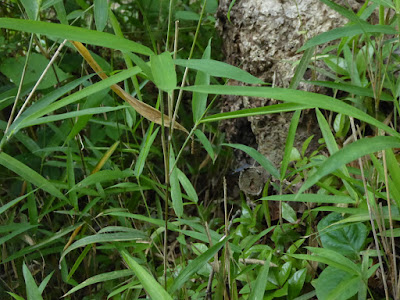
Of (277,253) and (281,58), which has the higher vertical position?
(281,58)

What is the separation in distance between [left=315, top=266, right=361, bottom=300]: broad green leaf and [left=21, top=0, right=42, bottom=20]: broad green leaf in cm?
60

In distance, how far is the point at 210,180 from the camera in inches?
56.4

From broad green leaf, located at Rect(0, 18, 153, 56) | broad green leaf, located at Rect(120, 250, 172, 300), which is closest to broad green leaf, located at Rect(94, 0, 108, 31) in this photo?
broad green leaf, located at Rect(0, 18, 153, 56)

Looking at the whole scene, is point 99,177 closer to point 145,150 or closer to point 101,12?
point 145,150

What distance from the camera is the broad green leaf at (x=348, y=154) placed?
1.44ft

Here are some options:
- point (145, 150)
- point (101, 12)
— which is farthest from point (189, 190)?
point (101, 12)

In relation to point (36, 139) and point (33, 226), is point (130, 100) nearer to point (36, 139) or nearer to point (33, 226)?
point (33, 226)

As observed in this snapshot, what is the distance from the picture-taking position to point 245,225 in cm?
103

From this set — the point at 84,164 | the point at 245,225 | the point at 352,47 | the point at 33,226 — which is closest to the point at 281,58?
the point at 352,47

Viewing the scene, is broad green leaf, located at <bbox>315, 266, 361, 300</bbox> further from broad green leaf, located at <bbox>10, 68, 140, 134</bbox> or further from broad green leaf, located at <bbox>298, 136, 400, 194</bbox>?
broad green leaf, located at <bbox>10, 68, 140, 134</bbox>

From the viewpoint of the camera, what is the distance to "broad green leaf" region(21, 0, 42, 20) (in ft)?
2.41

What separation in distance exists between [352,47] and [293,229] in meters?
0.40

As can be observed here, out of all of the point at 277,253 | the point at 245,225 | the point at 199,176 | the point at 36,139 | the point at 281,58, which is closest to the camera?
the point at 277,253

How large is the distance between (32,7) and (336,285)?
2.09ft
